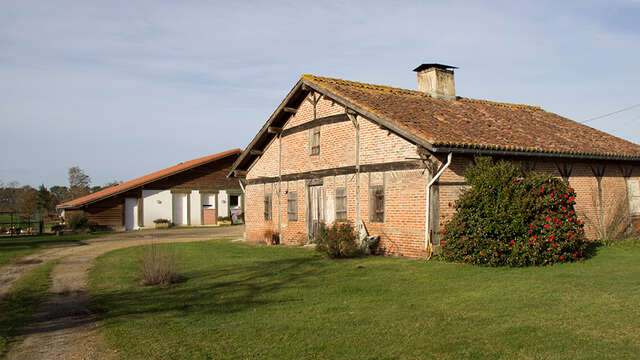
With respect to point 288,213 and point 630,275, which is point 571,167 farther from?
point 288,213

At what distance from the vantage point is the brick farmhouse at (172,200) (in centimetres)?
3170

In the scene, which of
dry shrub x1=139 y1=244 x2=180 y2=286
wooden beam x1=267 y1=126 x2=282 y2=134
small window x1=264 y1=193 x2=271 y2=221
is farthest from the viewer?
small window x1=264 y1=193 x2=271 y2=221

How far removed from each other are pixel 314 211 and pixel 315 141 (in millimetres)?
2518

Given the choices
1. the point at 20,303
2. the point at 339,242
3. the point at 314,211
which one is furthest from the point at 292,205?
the point at 20,303

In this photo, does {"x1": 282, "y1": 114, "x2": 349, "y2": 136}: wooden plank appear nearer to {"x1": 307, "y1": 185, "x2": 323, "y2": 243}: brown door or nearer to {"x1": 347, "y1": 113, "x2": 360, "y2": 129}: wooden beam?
{"x1": 347, "y1": 113, "x2": 360, "y2": 129}: wooden beam

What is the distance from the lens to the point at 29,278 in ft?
38.9

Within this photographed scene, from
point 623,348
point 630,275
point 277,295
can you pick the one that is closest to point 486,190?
point 630,275

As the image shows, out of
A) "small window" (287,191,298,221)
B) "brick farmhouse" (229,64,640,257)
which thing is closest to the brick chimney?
"brick farmhouse" (229,64,640,257)

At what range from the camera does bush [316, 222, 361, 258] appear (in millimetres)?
13789

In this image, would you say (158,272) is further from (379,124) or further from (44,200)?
(44,200)

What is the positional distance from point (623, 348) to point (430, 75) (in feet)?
48.3

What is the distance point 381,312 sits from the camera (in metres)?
7.37

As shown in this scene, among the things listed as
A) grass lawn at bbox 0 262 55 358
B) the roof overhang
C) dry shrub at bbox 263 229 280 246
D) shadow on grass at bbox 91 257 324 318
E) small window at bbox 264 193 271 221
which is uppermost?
the roof overhang

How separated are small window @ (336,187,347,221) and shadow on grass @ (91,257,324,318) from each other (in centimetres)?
391
